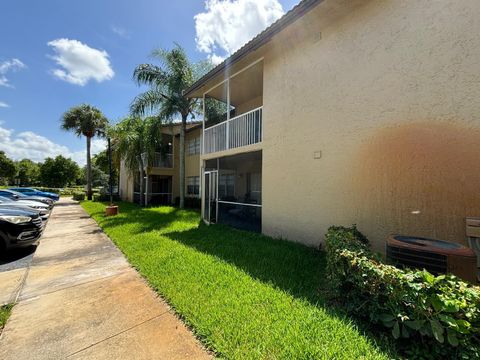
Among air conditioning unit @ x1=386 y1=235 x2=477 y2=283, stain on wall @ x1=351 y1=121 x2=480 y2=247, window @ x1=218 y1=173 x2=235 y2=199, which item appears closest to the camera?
air conditioning unit @ x1=386 y1=235 x2=477 y2=283

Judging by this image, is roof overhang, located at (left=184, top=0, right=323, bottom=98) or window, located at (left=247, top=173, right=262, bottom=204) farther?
window, located at (left=247, top=173, right=262, bottom=204)

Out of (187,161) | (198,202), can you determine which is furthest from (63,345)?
(187,161)

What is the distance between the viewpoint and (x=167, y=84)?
48.1 feet

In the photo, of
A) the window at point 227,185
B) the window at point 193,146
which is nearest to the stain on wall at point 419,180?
the window at point 227,185

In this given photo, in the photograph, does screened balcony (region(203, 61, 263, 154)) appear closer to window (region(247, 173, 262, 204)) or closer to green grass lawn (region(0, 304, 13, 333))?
window (region(247, 173, 262, 204))

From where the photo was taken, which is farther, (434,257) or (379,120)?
(379,120)

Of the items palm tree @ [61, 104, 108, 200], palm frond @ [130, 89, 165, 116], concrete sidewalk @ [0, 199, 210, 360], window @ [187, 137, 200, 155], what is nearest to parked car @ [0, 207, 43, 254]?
concrete sidewalk @ [0, 199, 210, 360]

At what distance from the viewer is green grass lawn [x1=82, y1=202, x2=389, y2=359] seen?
2594mm

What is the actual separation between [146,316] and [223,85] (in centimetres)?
927

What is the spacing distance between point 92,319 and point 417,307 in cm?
431

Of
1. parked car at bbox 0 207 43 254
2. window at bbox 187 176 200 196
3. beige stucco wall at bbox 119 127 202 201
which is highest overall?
beige stucco wall at bbox 119 127 202 201

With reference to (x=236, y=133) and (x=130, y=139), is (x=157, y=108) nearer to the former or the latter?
(x=130, y=139)

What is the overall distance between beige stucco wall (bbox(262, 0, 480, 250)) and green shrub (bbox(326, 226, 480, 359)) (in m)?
2.40

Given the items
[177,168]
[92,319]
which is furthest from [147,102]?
[92,319]
